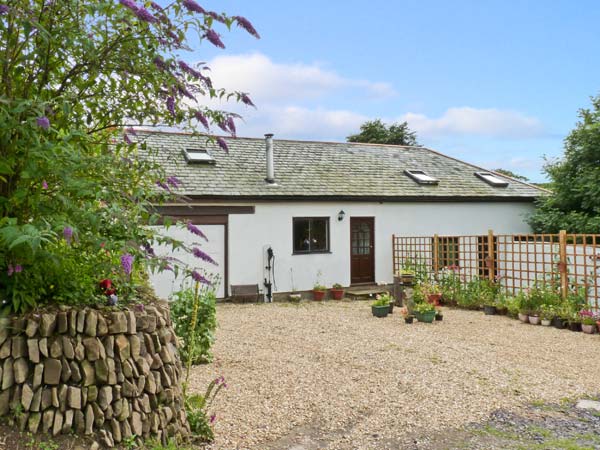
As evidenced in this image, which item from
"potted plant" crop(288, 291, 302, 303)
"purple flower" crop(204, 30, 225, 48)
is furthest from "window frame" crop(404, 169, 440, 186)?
"purple flower" crop(204, 30, 225, 48)

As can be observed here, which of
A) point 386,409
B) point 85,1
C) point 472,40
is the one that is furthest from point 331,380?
point 472,40

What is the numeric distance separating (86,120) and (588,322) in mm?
8813

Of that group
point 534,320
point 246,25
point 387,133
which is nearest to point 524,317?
point 534,320

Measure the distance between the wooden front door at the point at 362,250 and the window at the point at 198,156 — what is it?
458 centimetres

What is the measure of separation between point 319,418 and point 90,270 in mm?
2449

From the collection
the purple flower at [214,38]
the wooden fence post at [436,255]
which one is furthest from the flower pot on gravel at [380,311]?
the purple flower at [214,38]

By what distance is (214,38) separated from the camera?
350cm

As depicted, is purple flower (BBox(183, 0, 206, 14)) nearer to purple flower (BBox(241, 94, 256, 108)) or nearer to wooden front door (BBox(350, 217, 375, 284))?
purple flower (BBox(241, 94, 256, 108))

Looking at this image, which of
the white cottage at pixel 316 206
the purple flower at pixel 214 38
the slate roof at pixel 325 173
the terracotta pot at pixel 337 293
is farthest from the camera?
the terracotta pot at pixel 337 293

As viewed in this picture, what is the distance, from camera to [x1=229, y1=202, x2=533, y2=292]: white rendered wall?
13.0m

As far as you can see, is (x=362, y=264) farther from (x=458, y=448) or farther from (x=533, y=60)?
(x=458, y=448)

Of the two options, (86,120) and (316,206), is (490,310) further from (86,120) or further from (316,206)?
(86,120)

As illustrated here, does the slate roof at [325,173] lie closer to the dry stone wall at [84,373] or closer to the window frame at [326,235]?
the window frame at [326,235]

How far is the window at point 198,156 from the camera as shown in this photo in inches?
536
